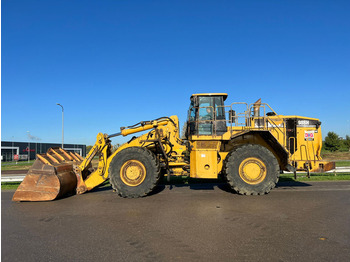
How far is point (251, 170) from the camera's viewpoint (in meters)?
6.75

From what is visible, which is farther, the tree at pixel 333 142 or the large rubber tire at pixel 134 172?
the tree at pixel 333 142

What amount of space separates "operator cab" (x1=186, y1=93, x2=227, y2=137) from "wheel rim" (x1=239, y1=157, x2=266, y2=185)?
46.8 inches

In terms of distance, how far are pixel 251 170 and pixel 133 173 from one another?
3.42m

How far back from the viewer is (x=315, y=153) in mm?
7391

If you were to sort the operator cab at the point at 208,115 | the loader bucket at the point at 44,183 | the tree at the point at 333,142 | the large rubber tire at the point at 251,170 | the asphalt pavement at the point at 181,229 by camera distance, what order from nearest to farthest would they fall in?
the asphalt pavement at the point at 181,229 < the loader bucket at the point at 44,183 < the large rubber tire at the point at 251,170 < the operator cab at the point at 208,115 < the tree at the point at 333,142

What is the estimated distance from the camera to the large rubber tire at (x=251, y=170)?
6688 mm

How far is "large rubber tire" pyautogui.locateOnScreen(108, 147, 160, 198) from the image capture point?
6.85 metres

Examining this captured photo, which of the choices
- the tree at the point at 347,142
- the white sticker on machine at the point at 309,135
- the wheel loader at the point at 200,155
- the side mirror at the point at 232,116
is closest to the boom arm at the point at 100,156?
the wheel loader at the point at 200,155

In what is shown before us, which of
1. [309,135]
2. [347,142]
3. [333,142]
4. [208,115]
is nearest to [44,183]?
[208,115]

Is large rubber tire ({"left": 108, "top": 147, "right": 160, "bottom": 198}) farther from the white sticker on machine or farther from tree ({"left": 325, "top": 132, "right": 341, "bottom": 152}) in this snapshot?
tree ({"left": 325, "top": 132, "right": 341, "bottom": 152})

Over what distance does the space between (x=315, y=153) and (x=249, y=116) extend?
2.45m

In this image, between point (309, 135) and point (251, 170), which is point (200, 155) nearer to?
point (251, 170)

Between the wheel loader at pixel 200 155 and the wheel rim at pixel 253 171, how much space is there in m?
0.02

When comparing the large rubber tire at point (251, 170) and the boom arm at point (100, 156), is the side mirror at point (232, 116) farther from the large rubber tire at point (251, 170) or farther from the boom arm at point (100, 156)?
the boom arm at point (100, 156)
